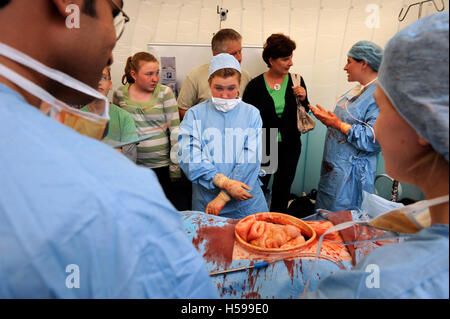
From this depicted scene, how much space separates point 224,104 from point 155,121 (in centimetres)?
113

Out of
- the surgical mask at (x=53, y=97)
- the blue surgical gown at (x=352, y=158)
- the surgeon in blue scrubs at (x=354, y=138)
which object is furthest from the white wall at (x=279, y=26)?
the surgical mask at (x=53, y=97)

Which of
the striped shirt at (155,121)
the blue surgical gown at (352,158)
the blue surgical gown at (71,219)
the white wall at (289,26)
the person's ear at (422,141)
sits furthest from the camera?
the white wall at (289,26)

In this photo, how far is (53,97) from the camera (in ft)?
2.42

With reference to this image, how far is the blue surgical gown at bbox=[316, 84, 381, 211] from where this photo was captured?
7.95 ft

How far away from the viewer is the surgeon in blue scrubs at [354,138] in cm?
245

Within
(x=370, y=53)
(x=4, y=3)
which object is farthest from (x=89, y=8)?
(x=370, y=53)

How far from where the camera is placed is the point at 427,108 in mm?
653

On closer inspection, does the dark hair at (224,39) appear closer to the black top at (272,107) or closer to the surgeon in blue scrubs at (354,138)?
the black top at (272,107)

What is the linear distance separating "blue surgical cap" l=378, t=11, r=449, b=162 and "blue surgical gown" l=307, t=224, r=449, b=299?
21cm

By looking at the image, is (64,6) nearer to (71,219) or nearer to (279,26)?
(71,219)

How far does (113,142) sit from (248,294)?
0.81 metres

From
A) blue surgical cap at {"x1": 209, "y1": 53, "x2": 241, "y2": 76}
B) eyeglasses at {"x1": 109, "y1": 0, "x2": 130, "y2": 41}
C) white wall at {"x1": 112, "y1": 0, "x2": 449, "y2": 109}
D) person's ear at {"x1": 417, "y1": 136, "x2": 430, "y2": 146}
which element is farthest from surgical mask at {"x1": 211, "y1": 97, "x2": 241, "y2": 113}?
white wall at {"x1": 112, "y1": 0, "x2": 449, "y2": 109}

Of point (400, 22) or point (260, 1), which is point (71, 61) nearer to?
point (260, 1)

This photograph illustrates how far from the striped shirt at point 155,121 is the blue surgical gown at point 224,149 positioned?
89cm
